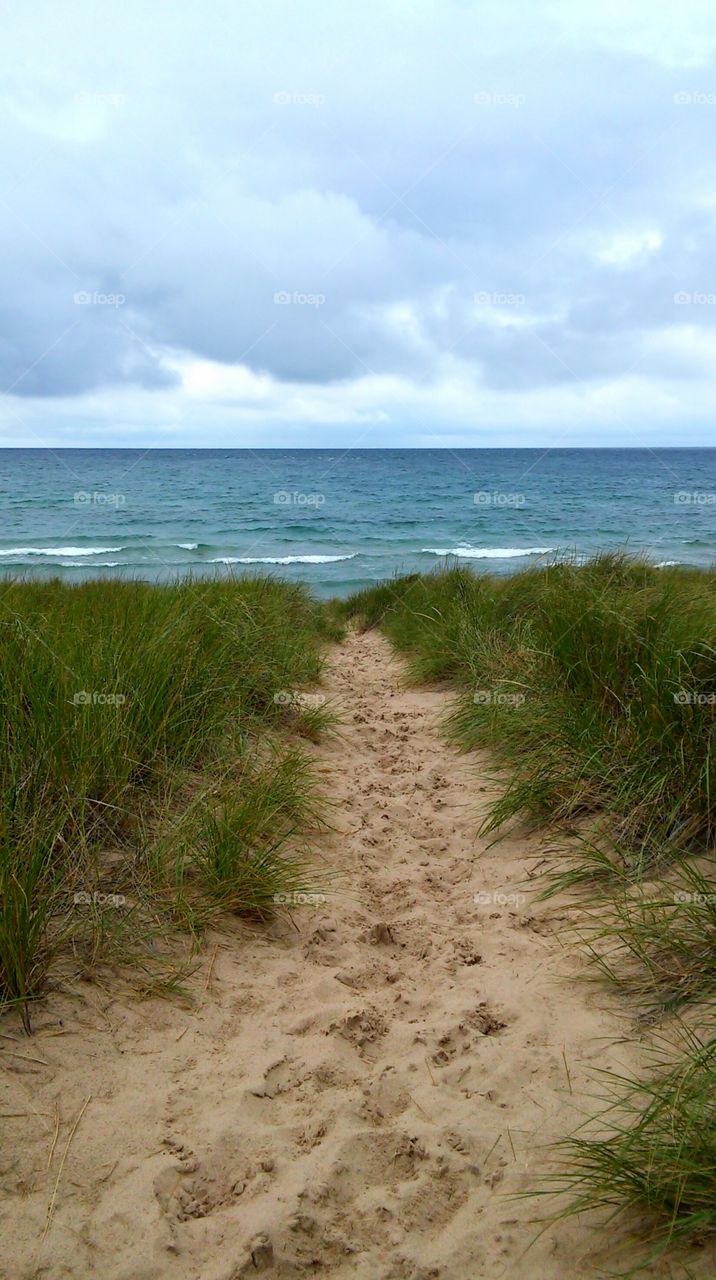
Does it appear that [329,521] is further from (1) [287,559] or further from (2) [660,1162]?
(2) [660,1162]

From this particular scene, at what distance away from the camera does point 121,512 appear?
30.5 metres

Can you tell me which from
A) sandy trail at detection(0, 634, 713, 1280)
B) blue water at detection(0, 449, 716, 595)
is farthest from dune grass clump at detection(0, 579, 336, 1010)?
blue water at detection(0, 449, 716, 595)

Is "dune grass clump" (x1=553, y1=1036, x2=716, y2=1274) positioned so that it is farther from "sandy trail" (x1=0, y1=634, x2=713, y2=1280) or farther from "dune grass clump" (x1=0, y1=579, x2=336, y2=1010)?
"dune grass clump" (x1=0, y1=579, x2=336, y2=1010)

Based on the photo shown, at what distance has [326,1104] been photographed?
7.34 ft

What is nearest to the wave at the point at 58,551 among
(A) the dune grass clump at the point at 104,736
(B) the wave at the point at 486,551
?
(B) the wave at the point at 486,551

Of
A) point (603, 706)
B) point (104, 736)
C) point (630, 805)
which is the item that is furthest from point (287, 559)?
point (630, 805)

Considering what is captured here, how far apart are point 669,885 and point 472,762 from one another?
6.78 feet

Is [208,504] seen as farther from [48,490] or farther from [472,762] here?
[472,762]

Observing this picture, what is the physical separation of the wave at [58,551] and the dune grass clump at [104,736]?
1674cm

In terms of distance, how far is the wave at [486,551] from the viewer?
1967 cm

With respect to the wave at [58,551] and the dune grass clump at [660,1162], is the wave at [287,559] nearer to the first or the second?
the wave at [58,551]

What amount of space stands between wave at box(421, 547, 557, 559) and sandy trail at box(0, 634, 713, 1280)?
16541 millimetres

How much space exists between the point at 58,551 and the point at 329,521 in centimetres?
1007

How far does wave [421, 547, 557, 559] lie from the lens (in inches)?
774
